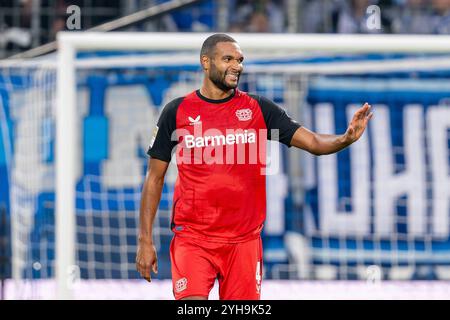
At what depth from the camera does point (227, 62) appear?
5457 millimetres

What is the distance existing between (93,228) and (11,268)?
0.74 m

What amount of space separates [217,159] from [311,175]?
369 centimetres

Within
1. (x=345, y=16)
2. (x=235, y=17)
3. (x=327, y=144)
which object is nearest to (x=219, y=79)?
(x=327, y=144)

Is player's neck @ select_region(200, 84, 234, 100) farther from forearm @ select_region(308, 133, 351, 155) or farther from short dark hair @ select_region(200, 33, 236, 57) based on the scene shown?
forearm @ select_region(308, 133, 351, 155)

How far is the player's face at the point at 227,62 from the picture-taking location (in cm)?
545

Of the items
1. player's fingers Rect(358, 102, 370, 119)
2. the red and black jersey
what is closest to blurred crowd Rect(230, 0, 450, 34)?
the red and black jersey

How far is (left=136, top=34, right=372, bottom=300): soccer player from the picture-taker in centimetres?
551

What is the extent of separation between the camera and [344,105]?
920cm

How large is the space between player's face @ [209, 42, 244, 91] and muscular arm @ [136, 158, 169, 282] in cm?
56

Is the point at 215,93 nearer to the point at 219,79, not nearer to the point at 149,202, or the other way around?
the point at 219,79

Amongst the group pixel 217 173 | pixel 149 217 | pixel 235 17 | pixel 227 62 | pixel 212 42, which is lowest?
pixel 149 217

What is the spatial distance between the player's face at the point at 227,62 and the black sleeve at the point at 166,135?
305 mm

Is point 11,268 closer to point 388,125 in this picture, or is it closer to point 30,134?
point 30,134

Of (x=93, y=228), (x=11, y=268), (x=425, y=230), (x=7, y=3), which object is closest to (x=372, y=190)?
(x=425, y=230)
